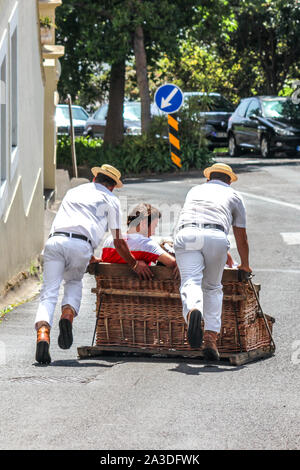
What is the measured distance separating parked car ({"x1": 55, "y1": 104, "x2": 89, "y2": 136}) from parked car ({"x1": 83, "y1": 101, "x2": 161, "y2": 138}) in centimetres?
73

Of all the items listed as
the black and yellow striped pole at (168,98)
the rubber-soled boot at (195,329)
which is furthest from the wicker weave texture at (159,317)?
the black and yellow striped pole at (168,98)

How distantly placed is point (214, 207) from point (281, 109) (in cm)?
2113

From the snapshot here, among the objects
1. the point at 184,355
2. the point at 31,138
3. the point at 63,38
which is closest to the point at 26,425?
the point at 184,355

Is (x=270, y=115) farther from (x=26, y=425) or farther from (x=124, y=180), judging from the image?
(x=26, y=425)

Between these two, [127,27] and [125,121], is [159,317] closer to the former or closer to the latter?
[127,27]

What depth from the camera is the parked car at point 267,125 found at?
2844 cm

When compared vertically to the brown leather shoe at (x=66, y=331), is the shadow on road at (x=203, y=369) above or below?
below

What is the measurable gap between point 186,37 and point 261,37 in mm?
13211

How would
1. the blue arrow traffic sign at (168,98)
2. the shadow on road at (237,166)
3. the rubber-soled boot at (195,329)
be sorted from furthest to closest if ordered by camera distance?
the shadow on road at (237,166) → the blue arrow traffic sign at (168,98) → the rubber-soled boot at (195,329)

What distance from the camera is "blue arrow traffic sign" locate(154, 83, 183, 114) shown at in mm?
22531

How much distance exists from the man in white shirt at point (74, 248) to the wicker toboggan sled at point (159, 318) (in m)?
0.19

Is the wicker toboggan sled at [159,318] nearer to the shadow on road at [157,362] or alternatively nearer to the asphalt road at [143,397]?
the shadow on road at [157,362]

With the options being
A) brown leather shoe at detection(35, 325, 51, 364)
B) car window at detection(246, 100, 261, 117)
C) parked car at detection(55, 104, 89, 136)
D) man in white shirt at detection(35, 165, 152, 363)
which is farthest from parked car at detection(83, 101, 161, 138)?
brown leather shoe at detection(35, 325, 51, 364)
